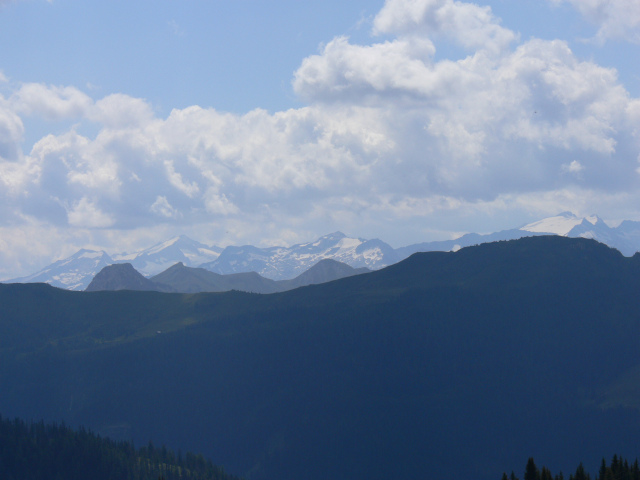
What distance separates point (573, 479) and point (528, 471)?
16858 mm

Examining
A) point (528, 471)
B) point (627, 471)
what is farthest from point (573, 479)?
point (528, 471)

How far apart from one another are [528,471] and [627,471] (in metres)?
24.3

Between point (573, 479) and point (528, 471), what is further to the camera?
point (573, 479)

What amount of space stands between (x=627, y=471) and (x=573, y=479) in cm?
953

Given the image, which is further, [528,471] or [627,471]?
[627,471]

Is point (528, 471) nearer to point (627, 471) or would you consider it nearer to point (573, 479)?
point (573, 479)

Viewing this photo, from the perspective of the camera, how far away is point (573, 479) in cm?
11600

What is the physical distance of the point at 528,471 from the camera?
104 m

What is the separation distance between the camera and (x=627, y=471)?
383ft
